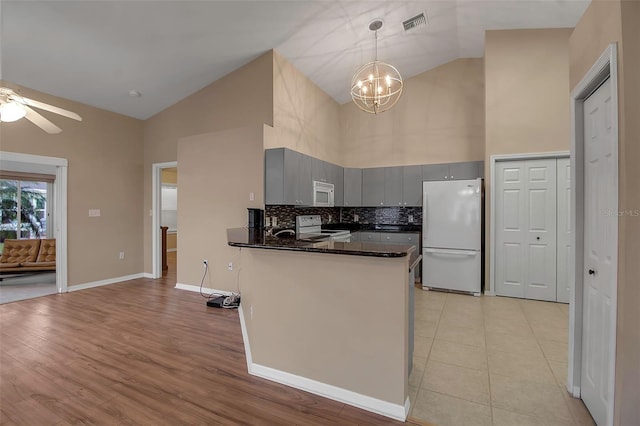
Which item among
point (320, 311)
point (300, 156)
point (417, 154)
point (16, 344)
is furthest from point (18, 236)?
point (417, 154)

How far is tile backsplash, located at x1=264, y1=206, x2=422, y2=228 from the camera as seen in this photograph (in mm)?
4617

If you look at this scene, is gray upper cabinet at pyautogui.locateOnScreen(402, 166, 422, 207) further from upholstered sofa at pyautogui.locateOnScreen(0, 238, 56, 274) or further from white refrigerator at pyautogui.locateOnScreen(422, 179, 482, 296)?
upholstered sofa at pyautogui.locateOnScreen(0, 238, 56, 274)

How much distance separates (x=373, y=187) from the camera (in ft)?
18.2

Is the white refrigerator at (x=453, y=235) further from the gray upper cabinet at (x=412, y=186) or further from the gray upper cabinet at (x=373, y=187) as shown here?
the gray upper cabinet at (x=373, y=187)

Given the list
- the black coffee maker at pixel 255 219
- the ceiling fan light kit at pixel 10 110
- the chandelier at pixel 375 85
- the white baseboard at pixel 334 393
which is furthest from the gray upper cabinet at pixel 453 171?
the ceiling fan light kit at pixel 10 110

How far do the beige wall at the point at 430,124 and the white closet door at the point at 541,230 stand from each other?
1.08 metres

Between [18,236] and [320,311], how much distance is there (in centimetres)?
831

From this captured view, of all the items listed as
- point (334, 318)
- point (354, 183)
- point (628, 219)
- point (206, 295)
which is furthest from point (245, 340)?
point (354, 183)

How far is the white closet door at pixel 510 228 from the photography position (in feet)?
13.7

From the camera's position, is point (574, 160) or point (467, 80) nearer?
point (574, 160)

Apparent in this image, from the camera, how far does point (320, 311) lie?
1939 millimetres

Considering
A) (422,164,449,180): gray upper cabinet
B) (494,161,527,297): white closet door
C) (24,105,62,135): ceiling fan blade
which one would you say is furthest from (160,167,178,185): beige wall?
(494,161,527,297): white closet door

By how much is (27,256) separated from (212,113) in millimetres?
4868

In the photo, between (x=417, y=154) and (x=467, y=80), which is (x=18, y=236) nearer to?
(x=417, y=154)
